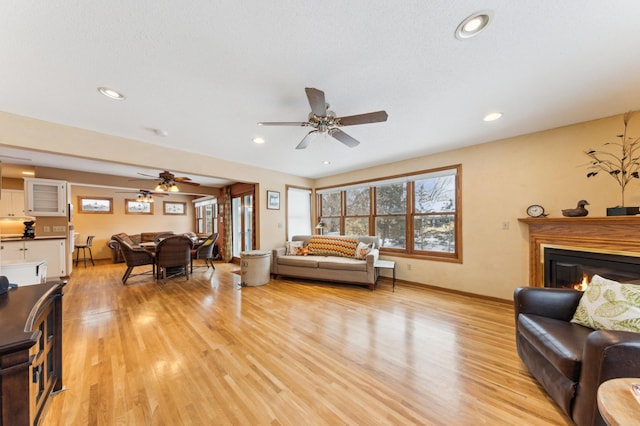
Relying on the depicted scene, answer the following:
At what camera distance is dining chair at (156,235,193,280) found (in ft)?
14.4

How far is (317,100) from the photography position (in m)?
1.78

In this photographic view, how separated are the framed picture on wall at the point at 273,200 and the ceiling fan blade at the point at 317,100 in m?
3.34

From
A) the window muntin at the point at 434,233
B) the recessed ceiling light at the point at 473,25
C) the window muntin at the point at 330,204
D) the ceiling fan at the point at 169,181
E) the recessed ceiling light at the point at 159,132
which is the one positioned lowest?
the window muntin at the point at 434,233

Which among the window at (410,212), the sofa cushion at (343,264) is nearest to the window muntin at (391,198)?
the window at (410,212)

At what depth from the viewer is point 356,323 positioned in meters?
2.69

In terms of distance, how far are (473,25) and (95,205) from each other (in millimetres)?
9636

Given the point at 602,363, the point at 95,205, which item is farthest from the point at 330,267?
the point at 95,205

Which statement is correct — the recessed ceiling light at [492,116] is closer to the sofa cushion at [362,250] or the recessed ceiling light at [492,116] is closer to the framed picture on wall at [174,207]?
the sofa cushion at [362,250]

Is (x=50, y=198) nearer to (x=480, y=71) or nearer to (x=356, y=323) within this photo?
(x=356, y=323)

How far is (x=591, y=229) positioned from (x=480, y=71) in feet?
7.68

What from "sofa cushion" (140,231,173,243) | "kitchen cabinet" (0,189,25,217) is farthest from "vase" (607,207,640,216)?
"kitchen cabinet" (0,189,25,217)

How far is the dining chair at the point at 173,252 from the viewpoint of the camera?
4.39m

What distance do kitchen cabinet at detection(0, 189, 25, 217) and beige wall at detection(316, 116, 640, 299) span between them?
29.2ft

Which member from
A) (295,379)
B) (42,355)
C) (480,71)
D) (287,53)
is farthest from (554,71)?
(42,355)
